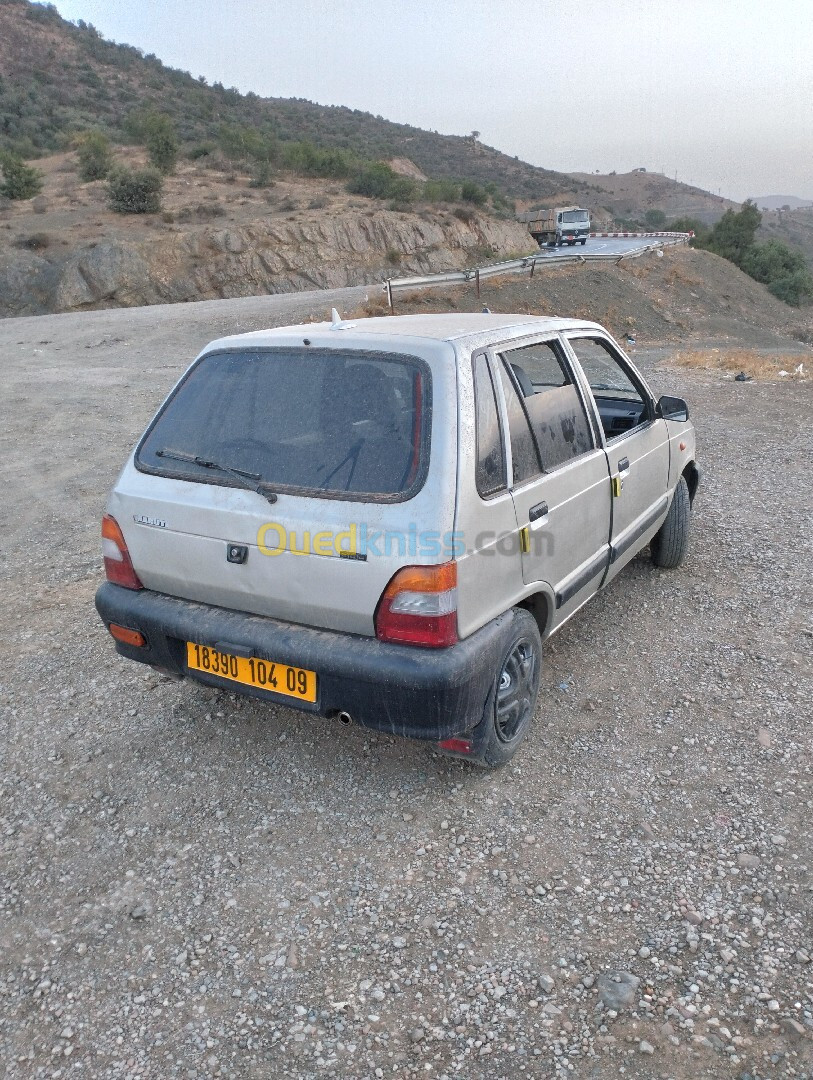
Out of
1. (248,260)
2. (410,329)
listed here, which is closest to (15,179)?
(248,260)

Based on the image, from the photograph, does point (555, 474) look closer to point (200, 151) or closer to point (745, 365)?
point (745, 365)

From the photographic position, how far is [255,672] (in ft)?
9.37

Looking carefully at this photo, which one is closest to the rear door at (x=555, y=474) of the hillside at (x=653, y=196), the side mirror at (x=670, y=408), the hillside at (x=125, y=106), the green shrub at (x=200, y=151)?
the side mirror at (x=670, y=408)

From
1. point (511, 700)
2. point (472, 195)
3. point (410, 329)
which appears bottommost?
point (511, 700)

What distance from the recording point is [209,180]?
128ft

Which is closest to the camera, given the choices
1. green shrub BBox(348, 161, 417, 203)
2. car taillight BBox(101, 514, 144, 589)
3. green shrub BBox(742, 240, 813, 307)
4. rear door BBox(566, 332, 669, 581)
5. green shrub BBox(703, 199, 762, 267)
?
car taillight BBox(101, 514, 144, 589)

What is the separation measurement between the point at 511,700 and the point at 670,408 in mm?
2235

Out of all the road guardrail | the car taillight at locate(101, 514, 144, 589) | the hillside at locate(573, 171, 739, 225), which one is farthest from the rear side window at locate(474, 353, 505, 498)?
the hillside at locate(573, 171, 739, 225)

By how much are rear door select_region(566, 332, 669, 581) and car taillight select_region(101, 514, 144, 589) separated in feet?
7.34

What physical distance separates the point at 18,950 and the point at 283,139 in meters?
64.9

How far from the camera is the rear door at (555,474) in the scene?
3.04 metres

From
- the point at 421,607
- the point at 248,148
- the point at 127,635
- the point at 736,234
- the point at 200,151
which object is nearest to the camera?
the point at 421,607

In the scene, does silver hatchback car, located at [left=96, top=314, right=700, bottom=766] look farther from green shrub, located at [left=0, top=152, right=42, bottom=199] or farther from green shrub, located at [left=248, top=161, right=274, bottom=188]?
green shrub, located at [left=248, top=161, right=274, bottom=188]

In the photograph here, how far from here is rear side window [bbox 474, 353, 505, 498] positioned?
276 cm
